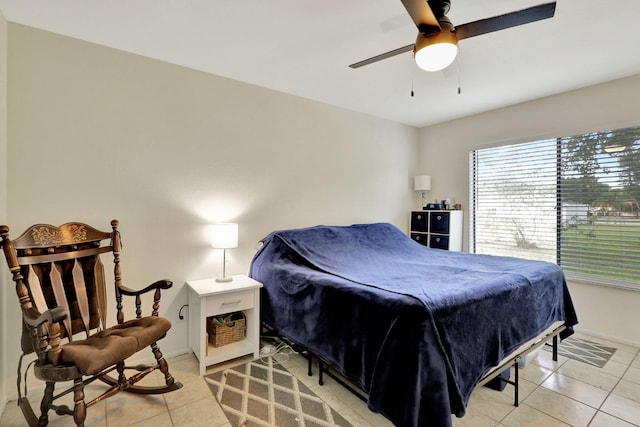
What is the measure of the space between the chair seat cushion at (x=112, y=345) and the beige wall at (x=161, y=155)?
2.08 feet

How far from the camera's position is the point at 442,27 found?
1.61 metres

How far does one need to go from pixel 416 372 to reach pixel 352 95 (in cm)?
282

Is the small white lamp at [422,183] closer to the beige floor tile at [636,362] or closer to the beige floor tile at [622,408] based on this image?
the beige floor tile at [636,362]

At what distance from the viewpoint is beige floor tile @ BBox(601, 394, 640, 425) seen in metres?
1.83

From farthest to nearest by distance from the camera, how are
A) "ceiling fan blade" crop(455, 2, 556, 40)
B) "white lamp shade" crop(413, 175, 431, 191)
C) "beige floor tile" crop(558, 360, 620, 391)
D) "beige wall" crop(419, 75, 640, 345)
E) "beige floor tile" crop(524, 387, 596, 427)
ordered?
"white lamp shade" crop(413, 175, 431, 191), "beige wall" crop(419, 75, 640, 345), "beige floor tile" crop(558, 360, 620, 391), "beige floor tile" crop(524, 387, 596, 427), "ceiling fan blade" crop(455, 2, 556, 40)

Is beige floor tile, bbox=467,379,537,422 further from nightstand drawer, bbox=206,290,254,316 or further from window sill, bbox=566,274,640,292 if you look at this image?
nightstand drawer, bbox=206,290,254,316

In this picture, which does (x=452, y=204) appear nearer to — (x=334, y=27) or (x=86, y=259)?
(x=334, y=27)

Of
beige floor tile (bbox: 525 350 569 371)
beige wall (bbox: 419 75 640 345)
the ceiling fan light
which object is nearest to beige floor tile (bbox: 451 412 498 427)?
beige floor tile (bbox: 525 350 569 371)

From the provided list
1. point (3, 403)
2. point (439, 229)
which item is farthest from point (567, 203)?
point (3, 403)

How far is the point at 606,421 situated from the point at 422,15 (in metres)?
2.56

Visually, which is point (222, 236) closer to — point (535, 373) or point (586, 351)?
point (535, 373)

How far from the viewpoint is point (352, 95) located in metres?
3.31

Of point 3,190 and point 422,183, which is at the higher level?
point 422,183

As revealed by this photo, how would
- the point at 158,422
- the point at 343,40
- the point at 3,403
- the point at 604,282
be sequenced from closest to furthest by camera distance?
1. the point at 158,422
2. the point at 3,403
3. the point at 343,40
4. the point at 604,282
